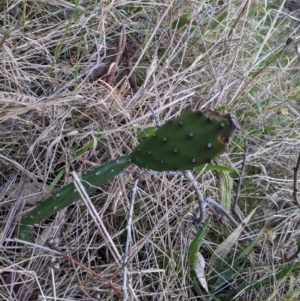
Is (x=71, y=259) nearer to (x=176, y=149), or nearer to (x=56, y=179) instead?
(x=56, y=179)

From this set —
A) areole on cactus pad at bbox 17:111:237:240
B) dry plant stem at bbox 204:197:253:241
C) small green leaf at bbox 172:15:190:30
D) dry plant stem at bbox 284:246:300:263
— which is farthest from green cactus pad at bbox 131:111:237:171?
small green leaf at bbox 172:15:190:30

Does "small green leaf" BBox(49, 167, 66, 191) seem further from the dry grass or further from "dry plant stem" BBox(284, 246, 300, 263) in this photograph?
"dry plant stem" BBox(284, 246, 300, 263)

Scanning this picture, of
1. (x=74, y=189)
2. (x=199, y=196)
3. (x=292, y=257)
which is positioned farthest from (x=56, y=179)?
(x=292, y=257)

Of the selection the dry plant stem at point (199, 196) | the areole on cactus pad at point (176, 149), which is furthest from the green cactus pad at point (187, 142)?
the dry plant stem at point (199, 196)

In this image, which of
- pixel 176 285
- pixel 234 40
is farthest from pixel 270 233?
pixel 234 40

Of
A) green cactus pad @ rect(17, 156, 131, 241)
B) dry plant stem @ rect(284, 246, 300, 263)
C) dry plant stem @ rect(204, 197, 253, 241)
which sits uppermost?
green cactus pad @ rect(17, 156, 131, 241)

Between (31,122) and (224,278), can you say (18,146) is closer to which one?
(31,122)
